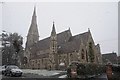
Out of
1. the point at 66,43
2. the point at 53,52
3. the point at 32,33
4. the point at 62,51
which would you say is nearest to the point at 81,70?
the point at 62,51

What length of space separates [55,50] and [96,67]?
149 ft

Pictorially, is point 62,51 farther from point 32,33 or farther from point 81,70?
point 81,70

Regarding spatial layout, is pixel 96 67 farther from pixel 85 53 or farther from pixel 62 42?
pixel 62 42

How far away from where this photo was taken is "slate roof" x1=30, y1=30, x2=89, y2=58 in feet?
225

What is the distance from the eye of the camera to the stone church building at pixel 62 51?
215 ft

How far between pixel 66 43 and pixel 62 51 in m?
4.13

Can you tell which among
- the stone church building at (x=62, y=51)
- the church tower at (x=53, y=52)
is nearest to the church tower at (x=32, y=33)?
the stone church building at (x=62, y=51)

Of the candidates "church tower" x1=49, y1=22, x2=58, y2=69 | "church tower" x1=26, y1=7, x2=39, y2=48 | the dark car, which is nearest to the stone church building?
"church tower" x1=49, y1=22, x2=58, y2=69

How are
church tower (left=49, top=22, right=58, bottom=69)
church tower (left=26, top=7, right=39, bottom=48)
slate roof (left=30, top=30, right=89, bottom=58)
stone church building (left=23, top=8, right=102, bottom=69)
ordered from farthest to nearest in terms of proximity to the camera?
1. church tower (left=26, top=7, right=39, bottom=48)
2. church tower (left=49, top=22, right=58, bottom=69)
3. slate roof (left=30, top=30, right=89, bottom=58)
4. stone church building (left=23, top=8, right=102, bottom=69)

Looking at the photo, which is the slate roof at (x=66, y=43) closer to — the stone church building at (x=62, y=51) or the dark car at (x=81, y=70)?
the stone church building at (x=62, y=51)

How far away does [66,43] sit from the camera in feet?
247

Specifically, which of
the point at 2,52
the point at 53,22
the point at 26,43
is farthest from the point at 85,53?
the point at 26,43

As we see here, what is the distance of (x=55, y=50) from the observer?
73438mm

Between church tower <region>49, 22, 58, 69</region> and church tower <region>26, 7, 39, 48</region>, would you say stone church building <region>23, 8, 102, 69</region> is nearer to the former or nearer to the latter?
church tower <region>49, 22, 58, 69</region>
